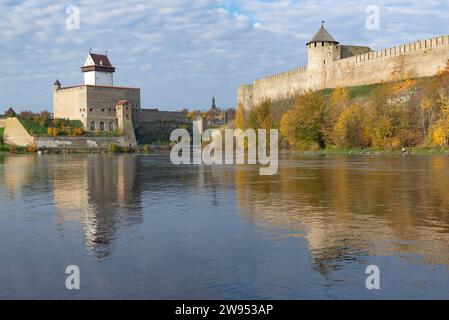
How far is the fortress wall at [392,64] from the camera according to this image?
3953 centimetres

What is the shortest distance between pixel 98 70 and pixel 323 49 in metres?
32.6

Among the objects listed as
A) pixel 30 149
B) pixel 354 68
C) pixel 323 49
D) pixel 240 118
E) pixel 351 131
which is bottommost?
pixel 30 149

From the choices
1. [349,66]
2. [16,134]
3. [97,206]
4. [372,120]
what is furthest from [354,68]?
[97,206]

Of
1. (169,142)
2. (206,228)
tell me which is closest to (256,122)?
(169,142)

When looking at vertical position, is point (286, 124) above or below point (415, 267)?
above

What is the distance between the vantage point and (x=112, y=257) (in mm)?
5941

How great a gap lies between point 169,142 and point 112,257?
62.8m

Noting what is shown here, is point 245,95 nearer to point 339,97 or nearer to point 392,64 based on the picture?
point 339,97

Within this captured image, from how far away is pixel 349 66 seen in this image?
4800cm

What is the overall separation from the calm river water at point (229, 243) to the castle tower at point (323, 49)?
38.9 meters

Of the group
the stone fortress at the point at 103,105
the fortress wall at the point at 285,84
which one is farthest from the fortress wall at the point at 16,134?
the fortress wall at the point at 285,84
